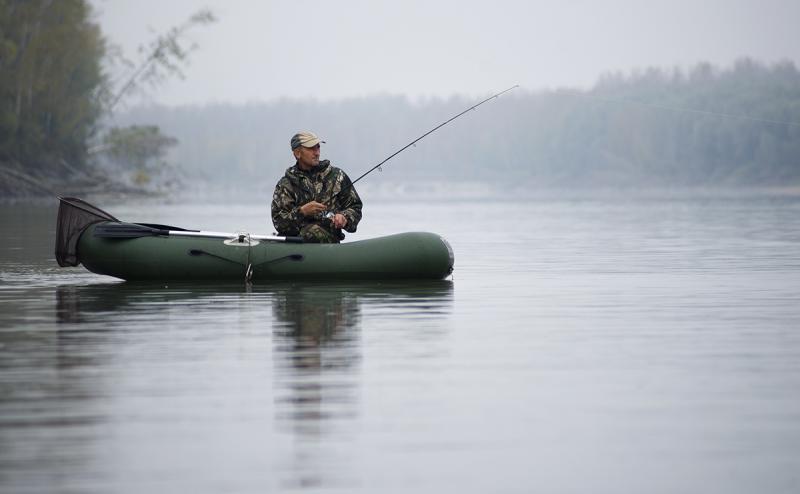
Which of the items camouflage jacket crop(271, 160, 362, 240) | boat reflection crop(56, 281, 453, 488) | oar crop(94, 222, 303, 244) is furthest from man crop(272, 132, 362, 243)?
boat reflection crop(56, 281, 453, 488)

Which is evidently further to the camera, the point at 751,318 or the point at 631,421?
the point at 751,318

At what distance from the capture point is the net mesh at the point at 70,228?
13.1 meters

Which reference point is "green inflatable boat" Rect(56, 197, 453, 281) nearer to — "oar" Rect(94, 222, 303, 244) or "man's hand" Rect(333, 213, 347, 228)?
"oar" Rect(94, 222, 303, 244)

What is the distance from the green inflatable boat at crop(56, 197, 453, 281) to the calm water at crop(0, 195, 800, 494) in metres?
0.23

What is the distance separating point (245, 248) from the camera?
12875 millimetres

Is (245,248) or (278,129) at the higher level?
(278,129)

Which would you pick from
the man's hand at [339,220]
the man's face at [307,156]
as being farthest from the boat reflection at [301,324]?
the man's face at [307,156]

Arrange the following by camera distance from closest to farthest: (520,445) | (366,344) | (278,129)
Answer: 1. (520,445)
2. (366,344)
3. (278,129)

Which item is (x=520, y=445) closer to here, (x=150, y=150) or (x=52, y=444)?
(x=52, y=444)

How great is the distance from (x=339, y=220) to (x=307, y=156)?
0.59 m

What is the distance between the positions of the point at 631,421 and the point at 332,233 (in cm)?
725

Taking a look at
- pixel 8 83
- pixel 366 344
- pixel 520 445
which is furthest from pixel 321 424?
pixel 8 83

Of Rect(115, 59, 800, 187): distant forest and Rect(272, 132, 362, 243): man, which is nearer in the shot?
Rect(272, 132, 362, 243): man

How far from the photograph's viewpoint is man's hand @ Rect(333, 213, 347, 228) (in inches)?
500
